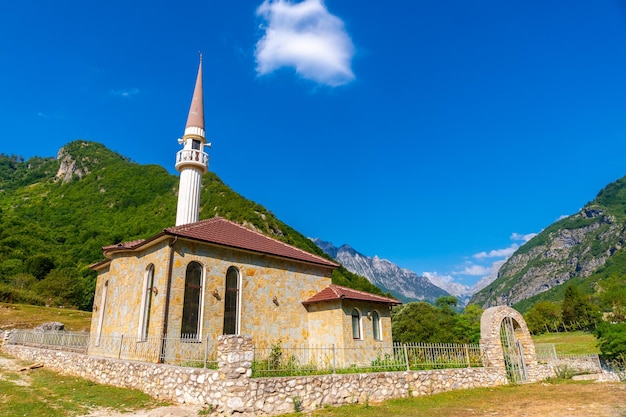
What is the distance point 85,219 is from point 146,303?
6534 cm

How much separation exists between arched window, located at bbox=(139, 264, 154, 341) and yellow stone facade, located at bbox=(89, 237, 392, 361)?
5 centimetres

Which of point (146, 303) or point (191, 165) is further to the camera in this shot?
point (191, 165)

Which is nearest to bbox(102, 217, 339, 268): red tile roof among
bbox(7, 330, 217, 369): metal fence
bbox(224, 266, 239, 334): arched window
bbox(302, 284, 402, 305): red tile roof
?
bbox(224, 266, 239, 334): arched window

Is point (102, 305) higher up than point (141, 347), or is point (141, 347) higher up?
point (102, 305)

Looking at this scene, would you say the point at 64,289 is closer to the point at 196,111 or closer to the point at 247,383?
the point at 196,111

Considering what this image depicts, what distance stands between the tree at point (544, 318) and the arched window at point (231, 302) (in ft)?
240

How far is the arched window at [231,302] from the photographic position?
16.8 m

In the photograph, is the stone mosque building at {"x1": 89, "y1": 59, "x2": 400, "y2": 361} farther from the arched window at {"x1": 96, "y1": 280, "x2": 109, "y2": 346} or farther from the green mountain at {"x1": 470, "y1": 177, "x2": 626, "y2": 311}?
the green mountain at {"x1": 470, "y1": 177, "x2": 626, "y2": 311}

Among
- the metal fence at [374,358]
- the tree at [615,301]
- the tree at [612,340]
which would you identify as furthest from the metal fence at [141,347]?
the tree at [615,301]

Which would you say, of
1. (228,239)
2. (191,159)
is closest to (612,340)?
(228,239)

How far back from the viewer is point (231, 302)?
17125 mm

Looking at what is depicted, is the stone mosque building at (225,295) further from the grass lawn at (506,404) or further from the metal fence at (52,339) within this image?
the grass lawn at (506,404)

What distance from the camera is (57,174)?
101m

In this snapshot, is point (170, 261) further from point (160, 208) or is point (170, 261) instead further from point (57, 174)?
point (57, 174)
